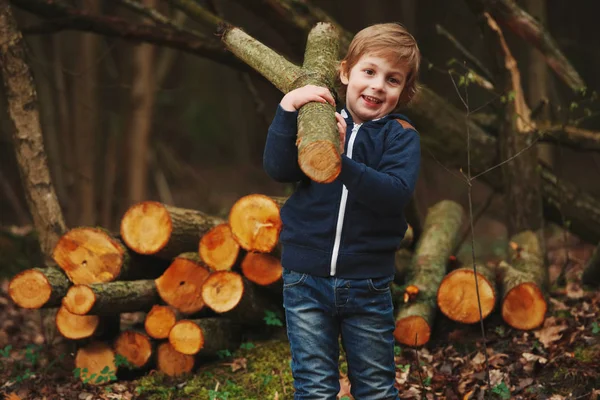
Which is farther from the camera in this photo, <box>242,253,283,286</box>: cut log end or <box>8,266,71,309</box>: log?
<box>242,253,283,286</box>: cut log end

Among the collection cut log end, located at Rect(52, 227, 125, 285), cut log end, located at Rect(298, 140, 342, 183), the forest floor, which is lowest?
the forest floor

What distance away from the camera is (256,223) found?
4.00 m

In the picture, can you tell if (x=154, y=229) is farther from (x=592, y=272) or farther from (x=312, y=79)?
(x=592, y=272)

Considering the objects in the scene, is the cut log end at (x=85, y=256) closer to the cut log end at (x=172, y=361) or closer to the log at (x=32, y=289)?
the log at (x=32, y=289)

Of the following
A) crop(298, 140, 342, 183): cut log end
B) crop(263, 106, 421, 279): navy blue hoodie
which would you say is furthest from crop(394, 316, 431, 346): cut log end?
crop(298, 140, 342, 183): cut log end

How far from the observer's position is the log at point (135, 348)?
4242 mm

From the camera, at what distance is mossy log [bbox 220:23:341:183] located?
2.33 metres

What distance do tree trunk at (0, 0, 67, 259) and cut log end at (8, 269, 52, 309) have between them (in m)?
0.66

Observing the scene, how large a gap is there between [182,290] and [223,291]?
0.33 meters

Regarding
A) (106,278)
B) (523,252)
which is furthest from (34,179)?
(523,252)

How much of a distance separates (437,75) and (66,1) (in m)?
9.84

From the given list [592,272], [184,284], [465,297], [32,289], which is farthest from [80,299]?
[592,272]

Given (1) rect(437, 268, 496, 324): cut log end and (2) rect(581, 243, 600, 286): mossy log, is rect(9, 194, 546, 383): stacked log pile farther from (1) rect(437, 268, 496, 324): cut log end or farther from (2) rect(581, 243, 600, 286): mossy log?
(2) rect(581, 243, 600, 286): mossy log

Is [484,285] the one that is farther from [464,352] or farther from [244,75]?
[244,75]
